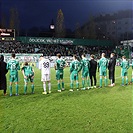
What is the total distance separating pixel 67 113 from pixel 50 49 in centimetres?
3749

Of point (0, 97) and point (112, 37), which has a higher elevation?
point (112, 37)

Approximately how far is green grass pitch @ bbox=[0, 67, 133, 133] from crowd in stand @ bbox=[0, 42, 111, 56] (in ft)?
110

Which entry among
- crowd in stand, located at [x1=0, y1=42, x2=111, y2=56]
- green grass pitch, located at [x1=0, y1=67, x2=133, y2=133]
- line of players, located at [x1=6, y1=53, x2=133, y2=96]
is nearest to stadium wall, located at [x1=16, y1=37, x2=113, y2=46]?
crowd in stand, located at [x1=0, y1=42, x2=111, y2=56]

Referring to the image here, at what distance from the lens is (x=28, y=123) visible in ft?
21.6

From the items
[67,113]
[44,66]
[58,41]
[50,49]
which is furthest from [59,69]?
[50,49]

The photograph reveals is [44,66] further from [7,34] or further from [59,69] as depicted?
[7,34]

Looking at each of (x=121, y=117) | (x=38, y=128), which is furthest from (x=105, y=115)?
(x=38, y=128)

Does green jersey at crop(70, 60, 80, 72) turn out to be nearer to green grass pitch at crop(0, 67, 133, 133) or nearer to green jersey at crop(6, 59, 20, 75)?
green grass pitch at crop(0, 67, 133, 133)

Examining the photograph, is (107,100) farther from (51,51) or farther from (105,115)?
(51,51)

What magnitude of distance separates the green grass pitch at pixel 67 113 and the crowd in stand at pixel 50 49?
3364 cm

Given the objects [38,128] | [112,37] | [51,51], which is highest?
[112,37]

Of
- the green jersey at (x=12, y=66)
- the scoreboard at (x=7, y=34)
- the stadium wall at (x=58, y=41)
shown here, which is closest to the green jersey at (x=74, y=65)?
the green jersey at (x=12, y=66)

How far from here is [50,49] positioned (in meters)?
44.7

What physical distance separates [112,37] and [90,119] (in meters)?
48.5
